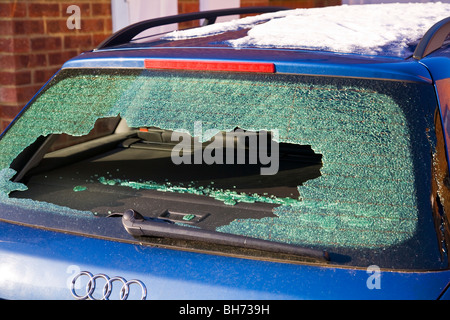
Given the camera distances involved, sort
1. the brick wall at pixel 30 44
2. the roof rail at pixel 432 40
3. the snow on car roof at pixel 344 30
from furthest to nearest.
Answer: the brick wall at pixel 30 44
the snow on car roof at pixel 344 30
the roof rail at pixel 432 40

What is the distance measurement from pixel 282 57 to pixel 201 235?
0.66 metres

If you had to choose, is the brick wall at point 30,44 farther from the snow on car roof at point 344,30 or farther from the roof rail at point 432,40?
the roof rail at point 432,40

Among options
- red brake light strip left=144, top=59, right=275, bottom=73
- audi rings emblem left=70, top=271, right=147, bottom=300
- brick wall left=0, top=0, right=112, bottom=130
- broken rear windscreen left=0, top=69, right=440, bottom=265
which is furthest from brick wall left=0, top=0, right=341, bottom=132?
audi rings emblem left=70, top=271, right=147, bottom=300

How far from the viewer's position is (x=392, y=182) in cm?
182

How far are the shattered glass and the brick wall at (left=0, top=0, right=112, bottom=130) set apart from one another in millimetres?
3005

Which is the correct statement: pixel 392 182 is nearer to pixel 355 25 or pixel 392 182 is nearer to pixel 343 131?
pixel 343 131

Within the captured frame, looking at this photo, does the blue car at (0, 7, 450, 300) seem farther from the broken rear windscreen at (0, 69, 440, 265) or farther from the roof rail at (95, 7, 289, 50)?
the roof rail at (95, 7, 289, 50)

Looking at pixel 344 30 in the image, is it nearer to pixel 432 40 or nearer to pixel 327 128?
pixel 432 40

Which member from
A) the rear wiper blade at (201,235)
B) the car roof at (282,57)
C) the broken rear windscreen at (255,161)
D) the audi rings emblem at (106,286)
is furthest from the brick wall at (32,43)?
the audi rings emblem at (106,286)

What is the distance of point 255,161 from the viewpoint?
270 centimetres

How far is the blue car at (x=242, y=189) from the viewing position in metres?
1.69

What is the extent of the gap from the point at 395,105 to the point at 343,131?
17cm
